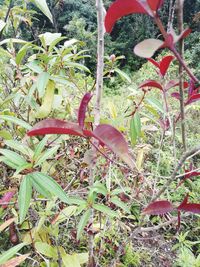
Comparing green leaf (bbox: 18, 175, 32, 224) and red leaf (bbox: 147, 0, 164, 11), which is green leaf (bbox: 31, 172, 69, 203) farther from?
red leaf (bbox: 147, 0, 164, 11)

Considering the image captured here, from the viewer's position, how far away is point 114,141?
1.05 feet

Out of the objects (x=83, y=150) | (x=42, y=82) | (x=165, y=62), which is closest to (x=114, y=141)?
(x=165, y=62)

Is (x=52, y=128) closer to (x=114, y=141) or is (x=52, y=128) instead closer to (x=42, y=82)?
(x=114, y=141)

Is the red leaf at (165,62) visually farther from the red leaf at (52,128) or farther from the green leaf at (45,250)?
the green leaf at (45,250)

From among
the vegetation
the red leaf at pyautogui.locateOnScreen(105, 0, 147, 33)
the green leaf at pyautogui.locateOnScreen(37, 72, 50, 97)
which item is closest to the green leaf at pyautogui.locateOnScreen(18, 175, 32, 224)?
the vegetation

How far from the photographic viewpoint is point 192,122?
3.08 meters

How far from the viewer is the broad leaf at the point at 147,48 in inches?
9.9

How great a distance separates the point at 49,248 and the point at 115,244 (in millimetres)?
538

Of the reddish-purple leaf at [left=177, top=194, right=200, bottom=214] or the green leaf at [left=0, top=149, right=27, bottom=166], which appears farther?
the green leaf at [left=0, top=149, right=27, bottom=166]

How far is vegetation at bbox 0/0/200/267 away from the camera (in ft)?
1.14

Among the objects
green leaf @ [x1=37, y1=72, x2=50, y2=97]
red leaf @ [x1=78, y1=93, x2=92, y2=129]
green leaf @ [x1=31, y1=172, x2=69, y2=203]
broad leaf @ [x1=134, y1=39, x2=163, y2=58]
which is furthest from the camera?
green leaf @ [x1=37, y1=72, x2=50, y2=97]

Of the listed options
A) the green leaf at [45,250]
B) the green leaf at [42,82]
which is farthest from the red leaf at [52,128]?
the green leaf at [45,250]

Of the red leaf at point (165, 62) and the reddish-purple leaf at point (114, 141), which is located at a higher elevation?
the red leaf at point (165, 62)

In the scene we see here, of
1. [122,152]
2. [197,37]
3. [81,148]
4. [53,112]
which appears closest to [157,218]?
[81,148]
